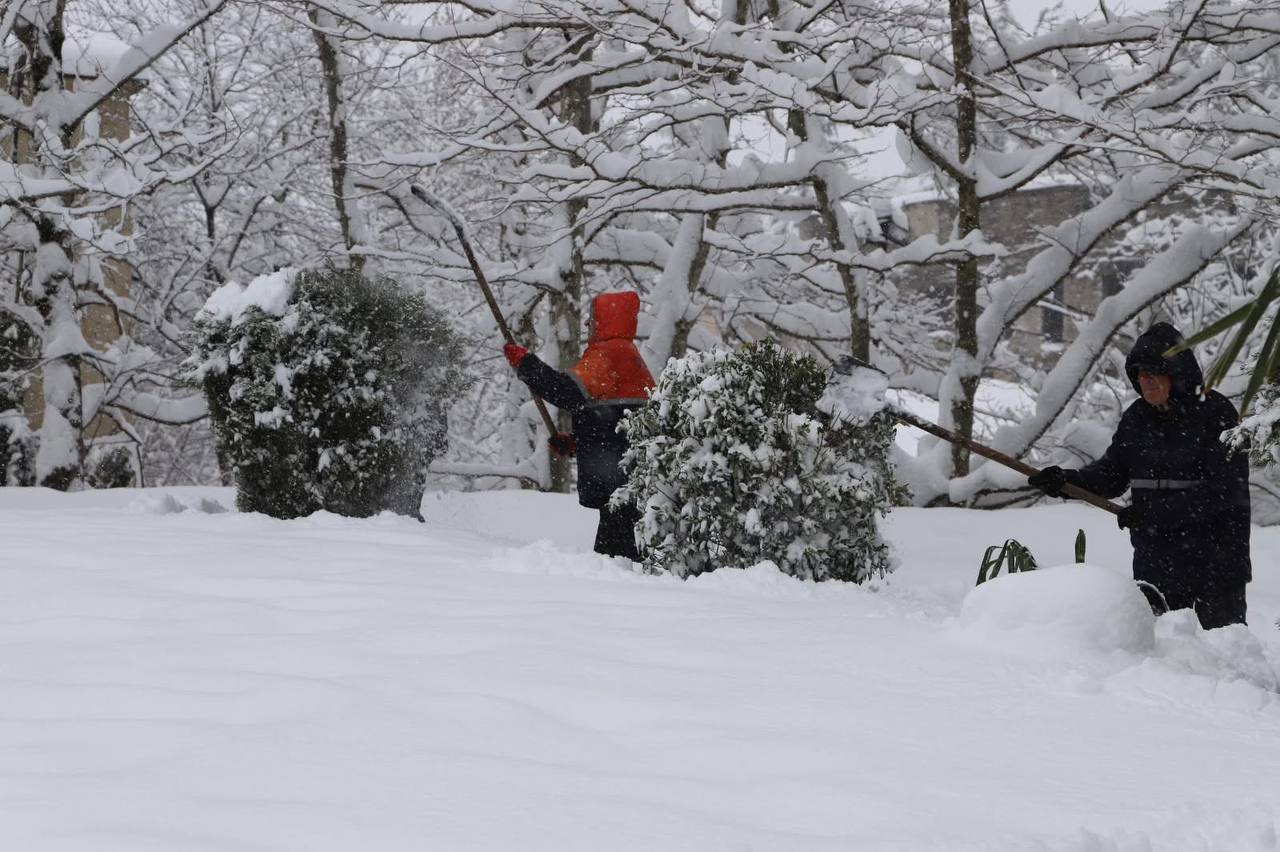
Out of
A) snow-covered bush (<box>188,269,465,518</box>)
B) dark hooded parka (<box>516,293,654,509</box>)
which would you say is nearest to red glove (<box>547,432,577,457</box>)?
dark hooded parka (<box>516,293,654,509</box>)

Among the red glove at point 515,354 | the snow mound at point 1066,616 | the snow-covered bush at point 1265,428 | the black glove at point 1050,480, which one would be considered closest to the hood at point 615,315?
the red glove at point 515,354

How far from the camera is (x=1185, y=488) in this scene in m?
4.65

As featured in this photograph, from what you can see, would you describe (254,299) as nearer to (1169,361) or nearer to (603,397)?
(603,397)

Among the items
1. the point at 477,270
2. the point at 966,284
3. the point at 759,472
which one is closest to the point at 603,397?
the point at 759,472

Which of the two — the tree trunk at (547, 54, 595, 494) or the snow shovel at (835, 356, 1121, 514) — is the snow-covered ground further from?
the tree trunk at (547, 54, 595, 494)

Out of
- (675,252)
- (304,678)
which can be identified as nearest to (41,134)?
(675,252)

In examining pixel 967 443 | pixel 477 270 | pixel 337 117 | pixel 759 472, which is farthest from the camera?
pixel 337 117

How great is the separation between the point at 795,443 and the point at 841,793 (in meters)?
2.67

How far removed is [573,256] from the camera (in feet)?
36.7

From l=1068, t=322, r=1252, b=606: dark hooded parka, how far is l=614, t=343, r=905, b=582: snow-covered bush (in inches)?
40.8

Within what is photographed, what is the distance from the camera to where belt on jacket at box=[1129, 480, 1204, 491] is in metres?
4.63

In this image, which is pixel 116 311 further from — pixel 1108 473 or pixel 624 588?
pixel 1108 473

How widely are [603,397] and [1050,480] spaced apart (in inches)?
88.7

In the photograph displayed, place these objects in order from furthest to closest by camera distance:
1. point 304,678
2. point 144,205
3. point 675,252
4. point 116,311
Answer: point 144,205, point 116,311, point 675,252, point 304,678
